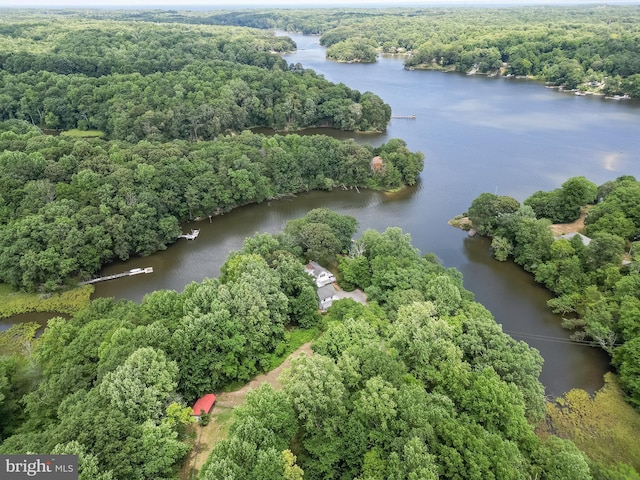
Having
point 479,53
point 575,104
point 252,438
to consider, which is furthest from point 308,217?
point 479,53

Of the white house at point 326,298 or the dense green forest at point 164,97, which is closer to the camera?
the white house at point 326,298

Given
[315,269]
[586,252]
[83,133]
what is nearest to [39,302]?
[315,269]

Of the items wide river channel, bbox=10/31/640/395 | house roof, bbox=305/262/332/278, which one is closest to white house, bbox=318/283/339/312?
house roof, bbox=305/262/332/278

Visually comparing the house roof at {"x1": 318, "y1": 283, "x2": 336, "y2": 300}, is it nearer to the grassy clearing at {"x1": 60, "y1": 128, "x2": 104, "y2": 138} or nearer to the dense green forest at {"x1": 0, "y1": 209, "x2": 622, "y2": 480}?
the dense green forest at {"x1": 0, "y1": 209, "x2": 622, "y2": 480}

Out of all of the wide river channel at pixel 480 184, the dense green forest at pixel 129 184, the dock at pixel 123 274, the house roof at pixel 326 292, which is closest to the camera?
the house roof at pixel 326 292

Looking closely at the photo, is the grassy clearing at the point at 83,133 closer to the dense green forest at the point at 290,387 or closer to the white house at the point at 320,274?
Answer: the dense green forest at the point at 290,387

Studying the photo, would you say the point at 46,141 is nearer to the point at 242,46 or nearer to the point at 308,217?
the point at 308,217

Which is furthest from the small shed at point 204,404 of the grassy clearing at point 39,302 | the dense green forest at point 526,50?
the dense green forest at point 526,50
